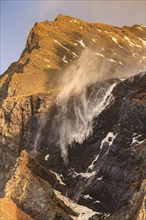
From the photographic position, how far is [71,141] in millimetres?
60375

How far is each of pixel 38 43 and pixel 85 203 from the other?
57833 millimetres

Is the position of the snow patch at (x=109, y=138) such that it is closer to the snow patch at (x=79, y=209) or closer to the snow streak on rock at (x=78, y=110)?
the snow streak on rock at (x=78, y=110)

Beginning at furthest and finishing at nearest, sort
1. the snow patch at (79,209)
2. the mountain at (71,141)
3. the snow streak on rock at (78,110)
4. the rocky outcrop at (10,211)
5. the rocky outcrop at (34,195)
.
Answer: the snow streak on rock at (78,110) → the snow patch at (79,209) → the mountain at (71,141) → the rocky outcrop at (34,195) → the rocky outcrop at (10,211)

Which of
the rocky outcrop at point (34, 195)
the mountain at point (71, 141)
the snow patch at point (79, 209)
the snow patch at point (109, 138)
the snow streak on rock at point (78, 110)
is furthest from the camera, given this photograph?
the snow streak on rock at point (78, 110)

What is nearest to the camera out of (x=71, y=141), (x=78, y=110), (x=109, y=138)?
(x=109, y=138)

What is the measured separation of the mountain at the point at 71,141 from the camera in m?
45.9

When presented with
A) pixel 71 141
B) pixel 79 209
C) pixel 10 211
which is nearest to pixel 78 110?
pixel 71 141

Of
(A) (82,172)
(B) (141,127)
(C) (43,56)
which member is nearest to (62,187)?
(A) (82,172)

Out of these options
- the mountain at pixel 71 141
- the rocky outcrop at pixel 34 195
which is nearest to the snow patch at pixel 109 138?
the mountain at pixel 71 141

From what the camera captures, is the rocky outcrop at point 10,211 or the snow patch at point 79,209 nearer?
the rocky outcrop at point 10,211

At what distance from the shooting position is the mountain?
45906 millimetres

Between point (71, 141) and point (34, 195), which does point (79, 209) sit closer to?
point (34, 195)

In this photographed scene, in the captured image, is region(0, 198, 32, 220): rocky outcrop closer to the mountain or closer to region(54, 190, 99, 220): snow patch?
the mountain

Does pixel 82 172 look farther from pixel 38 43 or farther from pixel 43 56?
pixel 38 43
